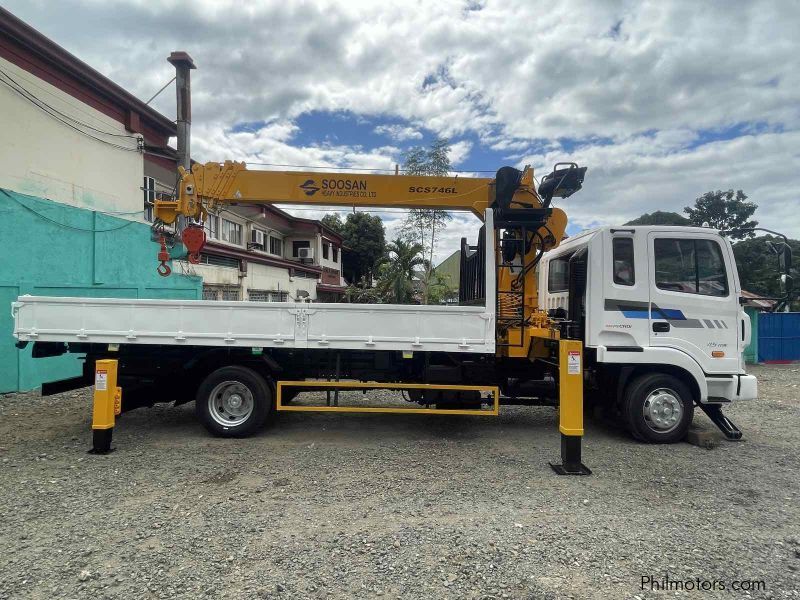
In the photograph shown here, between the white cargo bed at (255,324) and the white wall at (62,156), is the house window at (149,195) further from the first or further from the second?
the white cargo bed at (255,324)

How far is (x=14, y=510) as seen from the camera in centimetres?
395

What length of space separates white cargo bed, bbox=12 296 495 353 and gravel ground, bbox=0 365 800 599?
3.98ft

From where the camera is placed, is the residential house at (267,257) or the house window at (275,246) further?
the house window at (275,246)

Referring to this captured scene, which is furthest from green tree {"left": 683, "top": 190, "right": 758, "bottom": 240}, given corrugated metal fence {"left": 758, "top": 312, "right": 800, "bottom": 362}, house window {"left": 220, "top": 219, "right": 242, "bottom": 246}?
house window {"left": 220, "top": 219, "right": 242, "bottom": 246}

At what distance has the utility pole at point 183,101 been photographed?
500 inches

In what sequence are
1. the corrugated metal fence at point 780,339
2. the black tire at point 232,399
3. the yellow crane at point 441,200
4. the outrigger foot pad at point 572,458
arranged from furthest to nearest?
the corrugated metal fence at point 780,339 < the yellow crane at point 441,200 < the black tire at point 232,399 < the outrigger foot pad at point 572,458

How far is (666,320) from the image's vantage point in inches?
229

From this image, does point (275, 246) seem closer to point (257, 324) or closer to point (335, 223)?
point (335, 223)

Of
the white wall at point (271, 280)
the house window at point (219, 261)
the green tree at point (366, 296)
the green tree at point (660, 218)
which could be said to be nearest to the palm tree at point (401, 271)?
the green tree at point (366, 296)

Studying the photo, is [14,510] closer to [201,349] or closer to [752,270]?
[201,349]

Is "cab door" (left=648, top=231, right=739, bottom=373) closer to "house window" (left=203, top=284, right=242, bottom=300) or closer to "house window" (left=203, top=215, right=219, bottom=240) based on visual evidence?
"house window" (left=203, top=284, right=242, bottom=300)

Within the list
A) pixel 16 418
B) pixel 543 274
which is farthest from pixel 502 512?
pixel 16 418

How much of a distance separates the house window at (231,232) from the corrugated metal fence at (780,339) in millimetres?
17994

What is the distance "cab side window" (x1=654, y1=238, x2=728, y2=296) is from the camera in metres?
5.86
